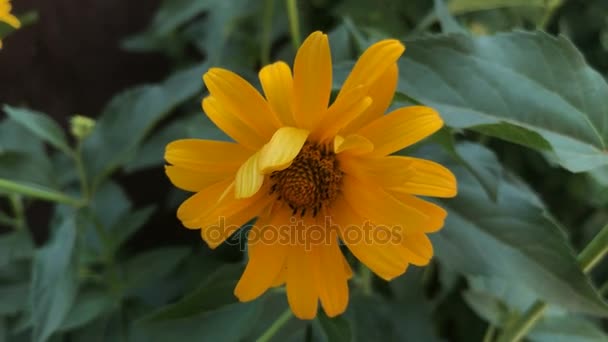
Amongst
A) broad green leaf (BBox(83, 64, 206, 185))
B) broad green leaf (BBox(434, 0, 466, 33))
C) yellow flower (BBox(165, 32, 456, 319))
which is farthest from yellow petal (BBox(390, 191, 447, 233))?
broad green leaf (BBox(83, 64, 206, 185))

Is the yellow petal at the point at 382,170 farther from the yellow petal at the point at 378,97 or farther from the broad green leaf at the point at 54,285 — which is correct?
the broad green leaf at the point at 54,285

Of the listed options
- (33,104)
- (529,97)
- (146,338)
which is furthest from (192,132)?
(33,104)

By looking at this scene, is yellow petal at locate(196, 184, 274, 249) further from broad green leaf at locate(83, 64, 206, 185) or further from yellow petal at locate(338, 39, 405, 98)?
broad green leaf at locate(83, 64, 206, 185)

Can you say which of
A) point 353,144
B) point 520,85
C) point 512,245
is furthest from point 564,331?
point 353,144

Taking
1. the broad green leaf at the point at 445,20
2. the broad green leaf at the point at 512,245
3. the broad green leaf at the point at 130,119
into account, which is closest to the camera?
the broad green leaf at the point at 512,245

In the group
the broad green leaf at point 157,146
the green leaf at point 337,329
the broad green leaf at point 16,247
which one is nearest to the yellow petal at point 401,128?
the green leaf at point 337,329
